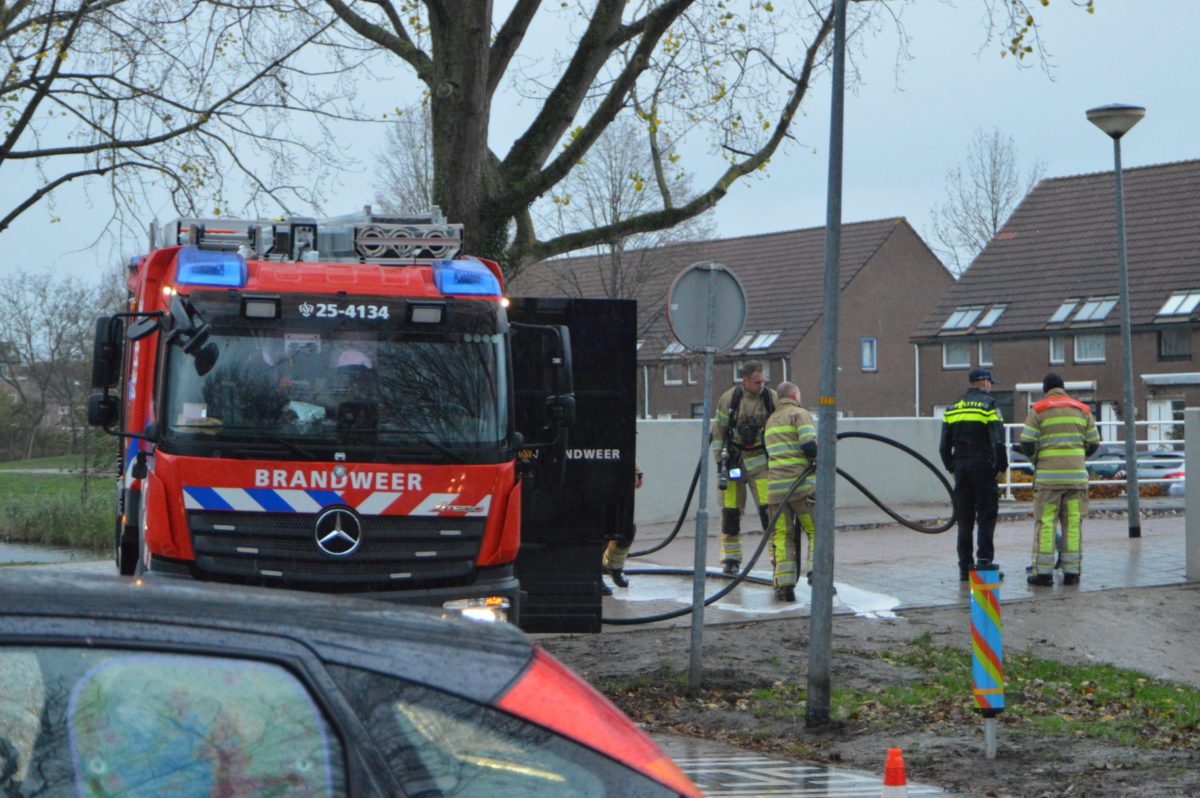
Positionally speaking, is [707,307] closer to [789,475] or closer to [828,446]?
[828,446]

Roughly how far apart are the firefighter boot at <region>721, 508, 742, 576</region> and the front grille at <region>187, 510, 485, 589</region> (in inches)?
265

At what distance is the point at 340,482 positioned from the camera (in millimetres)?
8250

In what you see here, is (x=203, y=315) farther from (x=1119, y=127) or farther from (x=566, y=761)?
(x=1119, y=127)

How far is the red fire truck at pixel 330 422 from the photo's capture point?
8203 millimetres

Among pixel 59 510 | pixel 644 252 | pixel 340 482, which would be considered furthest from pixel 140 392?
pixel 644 252

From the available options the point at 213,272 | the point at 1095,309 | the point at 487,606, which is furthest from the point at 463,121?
the point at 1095,309

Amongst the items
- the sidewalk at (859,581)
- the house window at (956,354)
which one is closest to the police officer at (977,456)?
the sidewalk at (859,581)

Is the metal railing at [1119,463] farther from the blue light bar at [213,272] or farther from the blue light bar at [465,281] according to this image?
the blue light bar at [213,272]

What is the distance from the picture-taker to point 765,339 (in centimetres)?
5922

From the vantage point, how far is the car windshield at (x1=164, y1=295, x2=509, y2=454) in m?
8.30

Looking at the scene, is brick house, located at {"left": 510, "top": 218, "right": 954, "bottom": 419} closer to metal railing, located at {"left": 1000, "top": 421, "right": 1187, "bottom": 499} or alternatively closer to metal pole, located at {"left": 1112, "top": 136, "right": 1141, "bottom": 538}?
metal railing, located at {"left": 1000, "top": 421, "right": 1187, "bottom": 499}

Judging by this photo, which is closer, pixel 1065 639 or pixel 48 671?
pixel 48 671

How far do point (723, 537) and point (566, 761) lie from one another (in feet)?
40.3

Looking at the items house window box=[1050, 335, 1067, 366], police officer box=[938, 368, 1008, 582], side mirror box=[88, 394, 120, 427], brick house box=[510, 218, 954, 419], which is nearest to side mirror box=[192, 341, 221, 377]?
side mirror box=[88, 394, 120, 427]
